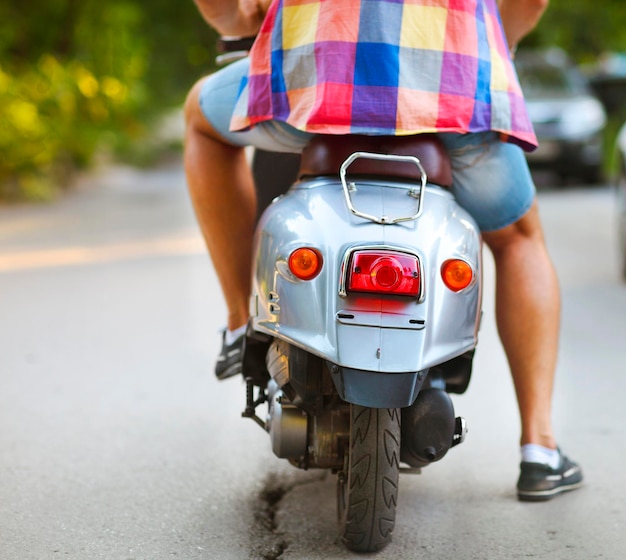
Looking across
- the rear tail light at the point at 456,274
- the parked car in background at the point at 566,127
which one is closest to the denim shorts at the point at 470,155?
the rear tail light at the point at 456,274

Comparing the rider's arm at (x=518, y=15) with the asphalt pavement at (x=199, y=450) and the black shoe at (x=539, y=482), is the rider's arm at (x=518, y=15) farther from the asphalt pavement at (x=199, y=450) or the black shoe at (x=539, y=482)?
the asphalt pavement at (x=199, y=450)

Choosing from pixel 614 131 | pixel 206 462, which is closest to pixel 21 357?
pixel 206 462

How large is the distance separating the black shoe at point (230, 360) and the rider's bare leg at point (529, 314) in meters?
0.78

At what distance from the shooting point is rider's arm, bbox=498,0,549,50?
3.44m

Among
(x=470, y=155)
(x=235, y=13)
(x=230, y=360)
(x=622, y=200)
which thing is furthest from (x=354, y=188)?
(x=622, y=200)

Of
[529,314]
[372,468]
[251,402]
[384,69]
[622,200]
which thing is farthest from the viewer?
[622,200]

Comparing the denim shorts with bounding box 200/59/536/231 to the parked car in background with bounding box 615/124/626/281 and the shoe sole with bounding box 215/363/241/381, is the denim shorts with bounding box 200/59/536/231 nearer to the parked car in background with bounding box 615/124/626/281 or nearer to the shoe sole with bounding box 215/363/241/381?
the shoe sole with bounding box 215/363/241/381

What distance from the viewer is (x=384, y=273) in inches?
106

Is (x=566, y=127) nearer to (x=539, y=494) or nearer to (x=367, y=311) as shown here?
(x=539, y=494)

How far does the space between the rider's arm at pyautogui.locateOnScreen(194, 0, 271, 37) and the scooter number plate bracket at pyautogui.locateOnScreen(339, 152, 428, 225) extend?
0.68 metres

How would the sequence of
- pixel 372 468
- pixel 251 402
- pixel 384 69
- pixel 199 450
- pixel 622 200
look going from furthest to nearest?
pixel 622 200
pixel 199 450
pixel 251 402
pixel 384 69
pixel 372 468

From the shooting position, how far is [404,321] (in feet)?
8.93

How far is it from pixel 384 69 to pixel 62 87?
13.3 meters

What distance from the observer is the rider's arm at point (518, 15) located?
11.3 ft
